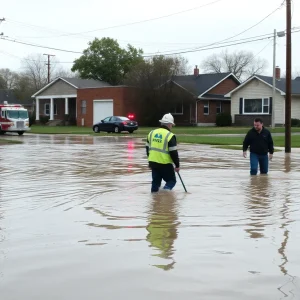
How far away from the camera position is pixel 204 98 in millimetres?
57875

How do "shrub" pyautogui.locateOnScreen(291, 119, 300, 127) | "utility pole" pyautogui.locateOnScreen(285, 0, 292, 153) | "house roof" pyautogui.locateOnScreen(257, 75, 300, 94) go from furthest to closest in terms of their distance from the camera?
"house roof" pyautogui.locateOnScreen(257, 75, 300, 94) < "shrub" pyautogui.locateOnScreen(291, 119, 300, 127) < "utility pole" pyautogui.locateOnScreen(285, 0, 292, 153)

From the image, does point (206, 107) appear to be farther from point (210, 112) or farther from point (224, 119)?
point (224, 119)

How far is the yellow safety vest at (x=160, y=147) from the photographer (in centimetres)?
1120

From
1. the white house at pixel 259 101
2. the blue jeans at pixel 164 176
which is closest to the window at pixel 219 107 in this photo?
the white house at pixel 259 101

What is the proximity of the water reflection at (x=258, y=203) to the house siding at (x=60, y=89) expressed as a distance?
52.0 metres

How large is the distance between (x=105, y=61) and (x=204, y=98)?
28.0 meters

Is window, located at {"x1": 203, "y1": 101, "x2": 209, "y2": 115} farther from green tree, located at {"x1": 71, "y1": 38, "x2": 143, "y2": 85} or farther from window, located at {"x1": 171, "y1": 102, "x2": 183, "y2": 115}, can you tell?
green tree, located at {"x1": 71, "y1": 38, "x2": 143, "y2": 85}

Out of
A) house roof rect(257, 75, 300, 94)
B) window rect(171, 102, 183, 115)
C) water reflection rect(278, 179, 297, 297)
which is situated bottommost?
water reflection rect(278, 179, 297, 297)

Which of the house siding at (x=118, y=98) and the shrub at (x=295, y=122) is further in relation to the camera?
the house siding at (x=118, y=98)

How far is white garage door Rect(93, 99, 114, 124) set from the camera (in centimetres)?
5972

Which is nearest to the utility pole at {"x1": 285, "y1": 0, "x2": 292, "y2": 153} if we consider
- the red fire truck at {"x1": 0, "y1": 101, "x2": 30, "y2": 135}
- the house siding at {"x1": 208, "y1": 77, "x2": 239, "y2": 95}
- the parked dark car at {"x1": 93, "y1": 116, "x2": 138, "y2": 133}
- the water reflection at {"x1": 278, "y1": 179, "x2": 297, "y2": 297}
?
the water reflection at {"x1": 278, "y1": 179, "x2": 297, "y2": 297}

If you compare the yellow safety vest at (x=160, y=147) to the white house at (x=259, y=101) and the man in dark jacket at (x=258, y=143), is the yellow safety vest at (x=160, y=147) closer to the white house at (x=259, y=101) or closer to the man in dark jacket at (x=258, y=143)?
the man in dark jacket at (x=258, y=143)

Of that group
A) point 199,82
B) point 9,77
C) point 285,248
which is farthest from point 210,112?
point 9,77

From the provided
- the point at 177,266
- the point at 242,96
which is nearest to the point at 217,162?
the point at 177,266
